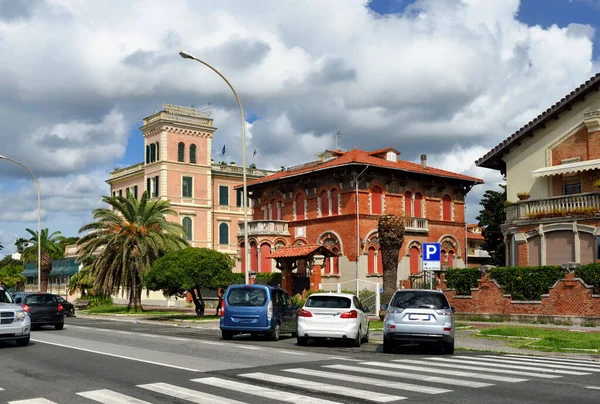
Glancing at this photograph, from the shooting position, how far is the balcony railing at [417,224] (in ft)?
163

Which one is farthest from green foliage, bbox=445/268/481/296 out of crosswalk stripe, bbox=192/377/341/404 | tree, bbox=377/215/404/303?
crosswalk stripe, bbox=192/377/341/404

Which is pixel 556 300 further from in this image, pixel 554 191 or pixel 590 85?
pixel 590 85

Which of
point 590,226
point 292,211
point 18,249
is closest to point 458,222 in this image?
point 292,211

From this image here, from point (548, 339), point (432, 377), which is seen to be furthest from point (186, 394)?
point (548, 339)

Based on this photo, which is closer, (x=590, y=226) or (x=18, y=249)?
(x=590, y=226)

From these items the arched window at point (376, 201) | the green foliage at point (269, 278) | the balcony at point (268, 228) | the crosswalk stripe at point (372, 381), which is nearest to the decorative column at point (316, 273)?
the green foliage at point (269, 278)

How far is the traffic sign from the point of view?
2442cm

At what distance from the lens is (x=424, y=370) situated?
1311 cm

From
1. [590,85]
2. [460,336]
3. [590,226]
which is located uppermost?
[590,85]

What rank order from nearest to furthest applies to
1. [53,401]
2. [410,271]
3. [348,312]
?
[53,401] < [348,312] < [410,271]

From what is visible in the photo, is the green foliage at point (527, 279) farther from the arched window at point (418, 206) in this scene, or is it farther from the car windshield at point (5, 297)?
the arched window at point (418, 206)

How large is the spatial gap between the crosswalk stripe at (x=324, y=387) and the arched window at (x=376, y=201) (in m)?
36.9

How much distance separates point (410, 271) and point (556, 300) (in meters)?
22.1

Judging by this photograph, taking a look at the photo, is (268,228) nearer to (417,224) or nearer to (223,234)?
(417,224)
